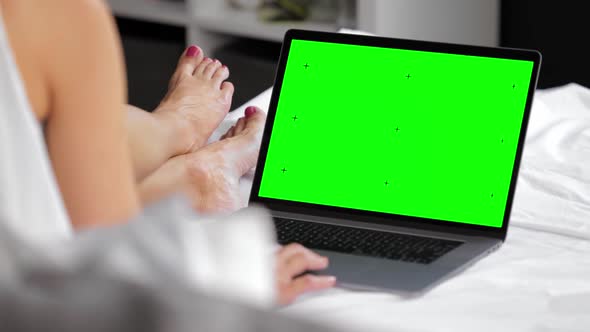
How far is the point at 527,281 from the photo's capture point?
1.12m

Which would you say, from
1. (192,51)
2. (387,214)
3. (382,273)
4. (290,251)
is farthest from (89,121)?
(192,51)

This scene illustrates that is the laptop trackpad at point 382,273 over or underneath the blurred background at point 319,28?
underneath

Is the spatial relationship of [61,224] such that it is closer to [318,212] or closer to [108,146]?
[108,146]

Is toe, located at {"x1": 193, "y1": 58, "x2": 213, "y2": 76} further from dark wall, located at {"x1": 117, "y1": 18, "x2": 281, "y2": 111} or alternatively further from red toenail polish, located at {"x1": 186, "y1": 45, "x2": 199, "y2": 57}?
dark wall, located at {"x1": 117, "y1": 18, "x2": 281, "y2": 111}

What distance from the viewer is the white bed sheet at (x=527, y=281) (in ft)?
3.29

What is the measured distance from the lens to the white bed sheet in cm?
100

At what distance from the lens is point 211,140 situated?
1.57 meters

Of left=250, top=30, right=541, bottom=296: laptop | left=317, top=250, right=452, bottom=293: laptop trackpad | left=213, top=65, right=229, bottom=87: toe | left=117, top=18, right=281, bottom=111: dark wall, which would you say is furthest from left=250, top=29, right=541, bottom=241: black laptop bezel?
left=117, top=18, right=281, bottom=111: dark wall

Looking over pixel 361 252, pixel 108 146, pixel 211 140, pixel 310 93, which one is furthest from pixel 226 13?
pixel 108 146

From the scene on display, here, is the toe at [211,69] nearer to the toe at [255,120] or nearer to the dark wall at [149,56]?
the toe at [255,120]

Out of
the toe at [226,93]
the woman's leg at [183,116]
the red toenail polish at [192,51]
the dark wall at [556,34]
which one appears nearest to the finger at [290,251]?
the woman's leg at [183,116]

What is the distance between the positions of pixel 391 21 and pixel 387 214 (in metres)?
1.76

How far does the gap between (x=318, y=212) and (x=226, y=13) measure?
86.8 inches

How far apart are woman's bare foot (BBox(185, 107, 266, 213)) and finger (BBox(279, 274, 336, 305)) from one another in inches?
10.8
